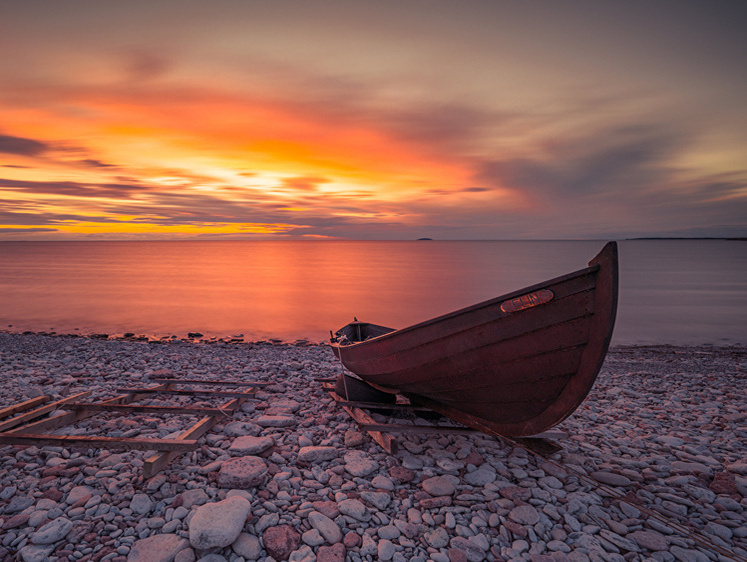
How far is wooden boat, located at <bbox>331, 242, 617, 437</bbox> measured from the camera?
12.9ft

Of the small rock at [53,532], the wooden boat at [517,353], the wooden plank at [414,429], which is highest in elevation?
the wooden boat at [517,353]

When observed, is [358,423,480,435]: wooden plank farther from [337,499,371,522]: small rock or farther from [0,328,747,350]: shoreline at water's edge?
[0,328,747,350]: shoreline at water's edge

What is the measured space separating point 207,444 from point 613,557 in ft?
15.1

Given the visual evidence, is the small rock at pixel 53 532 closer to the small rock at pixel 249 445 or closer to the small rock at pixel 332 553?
the small rock at pixel 249 445

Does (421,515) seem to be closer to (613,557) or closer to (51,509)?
(613,557)

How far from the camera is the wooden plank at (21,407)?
5570mm

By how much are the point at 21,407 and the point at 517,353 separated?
692 cm

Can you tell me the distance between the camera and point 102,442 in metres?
4.68

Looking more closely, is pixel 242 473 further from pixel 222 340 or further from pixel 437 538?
pixel 222 340

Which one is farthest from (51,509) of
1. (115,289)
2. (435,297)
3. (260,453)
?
(115,289)

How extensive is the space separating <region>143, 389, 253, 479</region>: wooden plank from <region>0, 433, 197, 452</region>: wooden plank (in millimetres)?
115

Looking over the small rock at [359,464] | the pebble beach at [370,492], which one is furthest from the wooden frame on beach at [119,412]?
the small rock at [359,464]

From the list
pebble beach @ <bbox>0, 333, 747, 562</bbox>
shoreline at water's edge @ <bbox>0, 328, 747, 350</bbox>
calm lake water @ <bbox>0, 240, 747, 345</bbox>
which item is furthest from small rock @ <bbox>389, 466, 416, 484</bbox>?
calm lake water @ <bbox>0, 240, 747, 345</bbox>

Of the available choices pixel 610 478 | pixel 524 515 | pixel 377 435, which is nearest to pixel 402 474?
Result: pixel 377 435
